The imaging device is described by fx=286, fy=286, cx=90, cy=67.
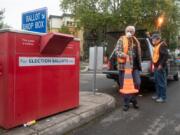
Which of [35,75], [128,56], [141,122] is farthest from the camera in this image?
[128,56]

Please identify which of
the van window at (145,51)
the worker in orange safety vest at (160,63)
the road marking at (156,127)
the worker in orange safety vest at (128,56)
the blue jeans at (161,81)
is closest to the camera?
the road marking at (156,127)

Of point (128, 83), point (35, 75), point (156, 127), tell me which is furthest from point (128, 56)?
point (35, 75)

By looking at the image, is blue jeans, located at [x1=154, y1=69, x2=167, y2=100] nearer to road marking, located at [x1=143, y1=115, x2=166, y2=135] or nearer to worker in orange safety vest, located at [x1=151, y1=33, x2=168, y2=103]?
worker in orange safety vest, located at [x1=151, y1=33, x2=168, y2=103]

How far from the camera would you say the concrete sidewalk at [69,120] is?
4.50 m

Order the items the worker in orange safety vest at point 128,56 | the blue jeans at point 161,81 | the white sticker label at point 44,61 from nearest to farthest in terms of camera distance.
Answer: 1. the white sticker label at point 44,61
2. the worker in orange safety vest at point 128,56
3. the blue jeans at point 161,81

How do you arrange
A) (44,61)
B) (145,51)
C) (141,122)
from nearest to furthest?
(44,61) < (141,122) < (145,51)

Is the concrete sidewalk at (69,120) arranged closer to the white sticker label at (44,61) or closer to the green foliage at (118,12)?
the white sticker label at (44,61)

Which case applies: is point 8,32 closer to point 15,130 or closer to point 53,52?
point 53,52

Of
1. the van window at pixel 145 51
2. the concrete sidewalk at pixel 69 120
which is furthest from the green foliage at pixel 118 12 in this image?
the concrete sidewalk at pixel 69 120

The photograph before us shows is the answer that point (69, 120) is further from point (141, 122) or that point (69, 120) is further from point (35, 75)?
point (141, 122)

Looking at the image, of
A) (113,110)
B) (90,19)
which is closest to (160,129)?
(113,110)

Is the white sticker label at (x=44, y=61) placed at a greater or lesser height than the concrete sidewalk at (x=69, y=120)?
greater

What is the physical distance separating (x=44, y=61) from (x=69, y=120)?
3.75 feet

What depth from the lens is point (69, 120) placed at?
5113mm
